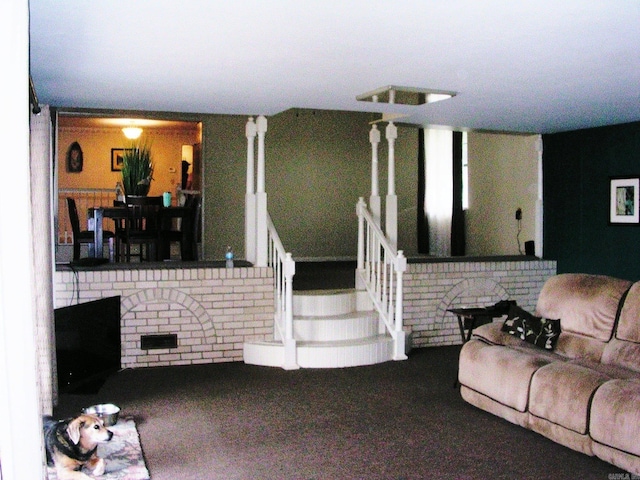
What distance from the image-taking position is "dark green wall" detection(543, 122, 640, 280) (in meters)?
7.54

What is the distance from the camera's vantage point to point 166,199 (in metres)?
7.86

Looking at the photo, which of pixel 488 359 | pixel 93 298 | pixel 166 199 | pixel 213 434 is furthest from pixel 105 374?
pixel 488 359

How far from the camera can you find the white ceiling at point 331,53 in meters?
3.47

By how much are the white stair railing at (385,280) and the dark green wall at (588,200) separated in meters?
2.15

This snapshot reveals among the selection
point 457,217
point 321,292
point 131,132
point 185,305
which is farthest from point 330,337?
point 131,132

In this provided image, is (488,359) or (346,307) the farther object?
(346,307)

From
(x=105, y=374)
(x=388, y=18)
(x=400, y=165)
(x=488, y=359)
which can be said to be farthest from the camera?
(x=400, y=165)

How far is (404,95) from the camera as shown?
5832 millimetres

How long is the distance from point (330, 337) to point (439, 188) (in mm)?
4567

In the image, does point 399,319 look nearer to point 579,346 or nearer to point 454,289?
point 454,289

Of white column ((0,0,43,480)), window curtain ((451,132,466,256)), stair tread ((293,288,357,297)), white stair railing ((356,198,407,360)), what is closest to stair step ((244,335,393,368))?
white stair railing ((356,198,407,360))

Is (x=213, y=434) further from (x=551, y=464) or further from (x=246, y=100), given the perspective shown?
(x=246, y=100)

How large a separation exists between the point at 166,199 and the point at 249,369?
7.51ft

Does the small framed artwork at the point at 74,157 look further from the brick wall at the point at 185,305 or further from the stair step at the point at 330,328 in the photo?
the stair step at the point at 330,328
